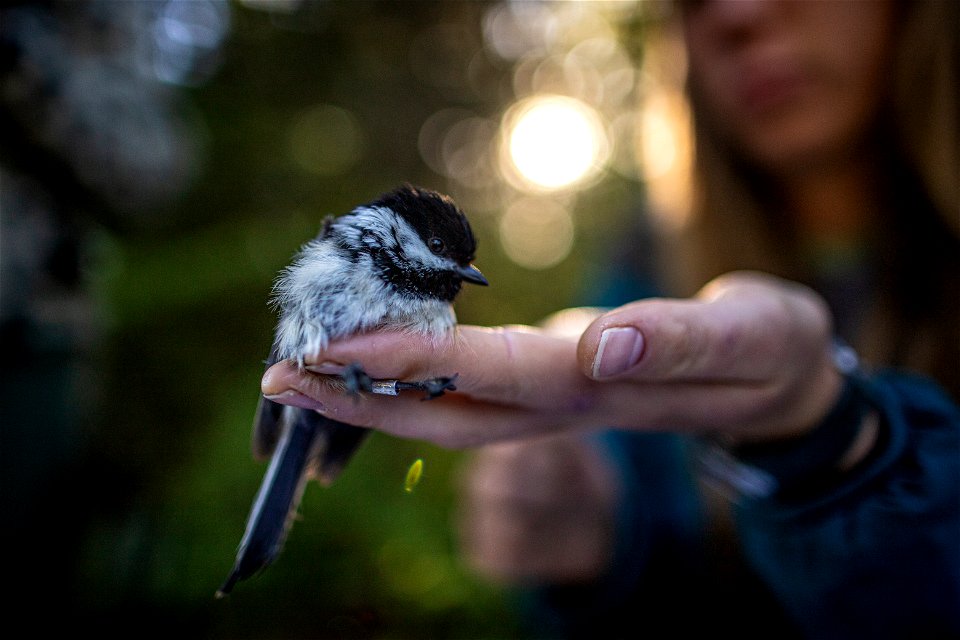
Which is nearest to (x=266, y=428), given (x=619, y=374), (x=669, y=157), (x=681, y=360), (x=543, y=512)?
(x=619, y=374)

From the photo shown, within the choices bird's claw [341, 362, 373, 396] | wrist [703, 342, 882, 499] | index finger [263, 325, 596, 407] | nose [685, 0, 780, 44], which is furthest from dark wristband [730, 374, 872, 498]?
nose [685, 0, 780, 44]

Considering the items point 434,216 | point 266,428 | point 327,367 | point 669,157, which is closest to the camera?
point 327,367

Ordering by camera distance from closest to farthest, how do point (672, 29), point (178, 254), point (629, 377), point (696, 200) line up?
point (629, 377)
point (696, 200)
point (672, 29)
point (178, 254)

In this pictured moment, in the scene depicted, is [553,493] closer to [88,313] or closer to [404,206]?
[404,206]

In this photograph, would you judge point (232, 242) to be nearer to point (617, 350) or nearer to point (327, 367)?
point (327, 367)

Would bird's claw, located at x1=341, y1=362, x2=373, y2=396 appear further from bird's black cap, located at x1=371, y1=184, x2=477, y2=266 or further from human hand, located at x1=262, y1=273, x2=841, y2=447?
bird's black cap, located at x1=371, y1=184, x2=477, y2=266

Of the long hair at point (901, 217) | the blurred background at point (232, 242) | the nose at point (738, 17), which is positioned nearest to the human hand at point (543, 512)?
the blurred background at point (232, 242)

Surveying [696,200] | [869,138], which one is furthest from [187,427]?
[869,138]
